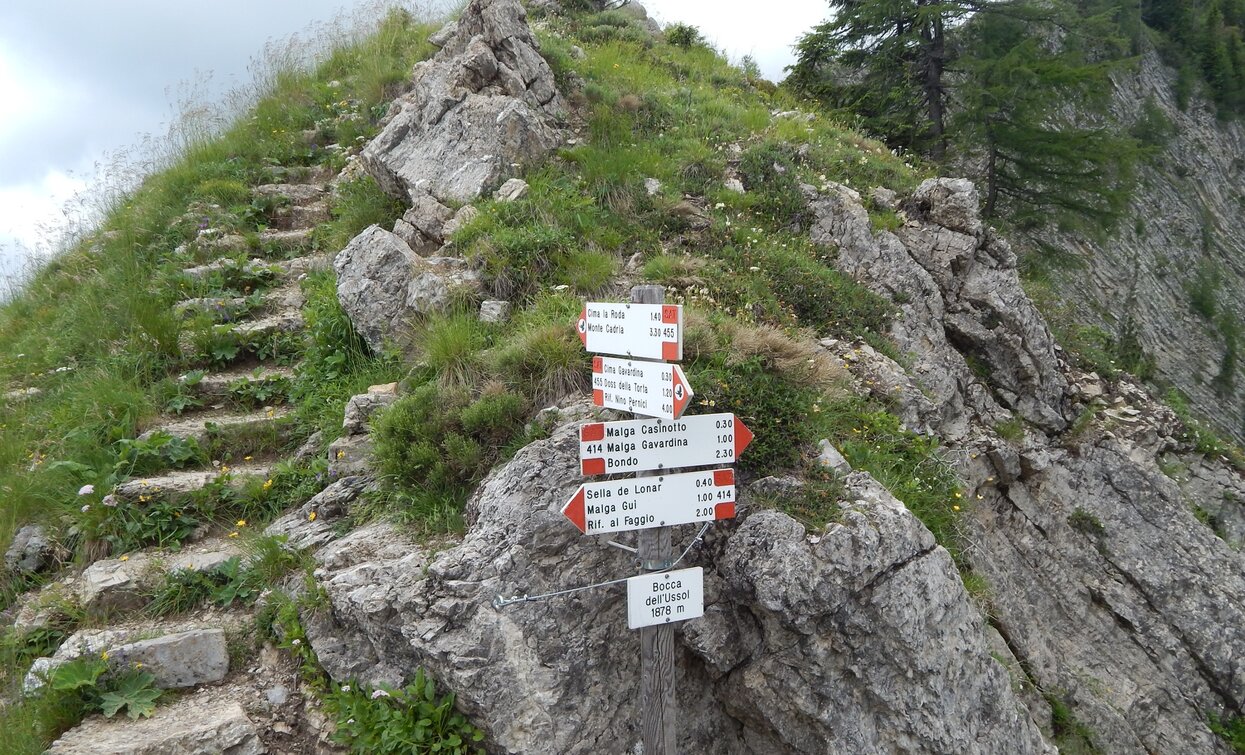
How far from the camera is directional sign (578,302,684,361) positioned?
3395 mm

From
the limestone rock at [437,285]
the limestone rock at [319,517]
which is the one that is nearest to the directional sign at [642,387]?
the limestone rock at [319,517]

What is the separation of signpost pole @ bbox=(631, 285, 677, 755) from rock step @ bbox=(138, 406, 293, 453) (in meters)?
4.33

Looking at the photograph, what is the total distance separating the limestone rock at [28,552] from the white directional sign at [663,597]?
488cm

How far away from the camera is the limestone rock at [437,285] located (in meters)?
6.53

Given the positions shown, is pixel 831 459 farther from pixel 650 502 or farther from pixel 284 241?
pixel 284 241

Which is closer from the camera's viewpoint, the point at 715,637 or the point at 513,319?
the point at 715,637

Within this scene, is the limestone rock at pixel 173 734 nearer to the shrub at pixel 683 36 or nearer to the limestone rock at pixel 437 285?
the limestone rock at pixel 437 285

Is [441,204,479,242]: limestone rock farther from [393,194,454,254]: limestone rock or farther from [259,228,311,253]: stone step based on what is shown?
[259,228,311,253]: stone step

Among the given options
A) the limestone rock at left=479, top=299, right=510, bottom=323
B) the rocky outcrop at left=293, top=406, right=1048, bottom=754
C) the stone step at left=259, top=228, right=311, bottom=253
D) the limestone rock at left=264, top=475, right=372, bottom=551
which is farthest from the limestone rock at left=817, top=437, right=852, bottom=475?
the stone step at left=259, top=228, right=311, bottom=253

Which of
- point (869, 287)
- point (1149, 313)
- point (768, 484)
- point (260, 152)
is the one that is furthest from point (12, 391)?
point (1149, 313)

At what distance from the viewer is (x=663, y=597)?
3.51 meters

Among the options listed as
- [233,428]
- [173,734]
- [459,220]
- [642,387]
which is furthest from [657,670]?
[459,220]

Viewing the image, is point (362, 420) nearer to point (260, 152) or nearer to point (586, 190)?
point (586, 190)

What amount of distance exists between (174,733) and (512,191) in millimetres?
5722
